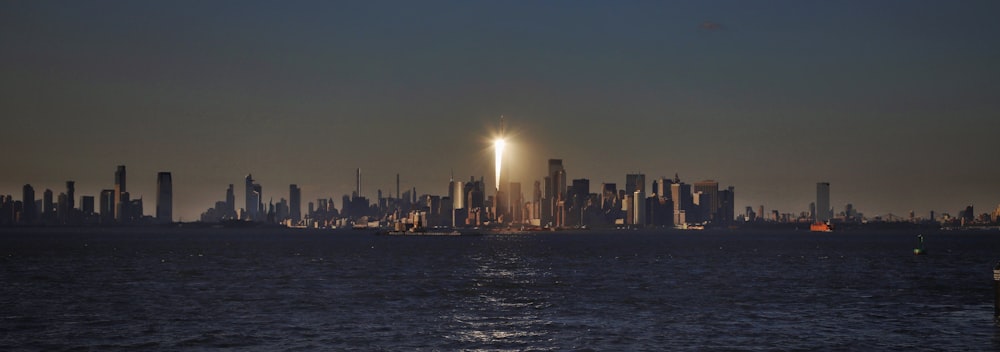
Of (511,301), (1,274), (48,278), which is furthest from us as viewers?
(1,274)

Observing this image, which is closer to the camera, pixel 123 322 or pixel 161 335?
pixel 161 335

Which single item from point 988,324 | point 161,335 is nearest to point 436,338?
point 161,335

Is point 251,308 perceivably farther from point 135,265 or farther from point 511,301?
point 135,265

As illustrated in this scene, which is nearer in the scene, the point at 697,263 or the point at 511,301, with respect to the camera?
the point at 511,301

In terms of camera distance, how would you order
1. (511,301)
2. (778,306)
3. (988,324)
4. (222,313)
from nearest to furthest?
1. (988,324)
2. (222,313)
3. (778,306)
4. (511,301)

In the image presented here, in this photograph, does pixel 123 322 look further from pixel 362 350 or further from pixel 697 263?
pixel 697 263

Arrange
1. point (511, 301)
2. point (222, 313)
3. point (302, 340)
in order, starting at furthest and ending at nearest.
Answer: point (511, 301) → point (222, 313) → point (302, 340)

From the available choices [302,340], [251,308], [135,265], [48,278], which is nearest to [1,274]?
[48,278]

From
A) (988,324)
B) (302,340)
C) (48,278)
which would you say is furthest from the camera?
(48,278)
